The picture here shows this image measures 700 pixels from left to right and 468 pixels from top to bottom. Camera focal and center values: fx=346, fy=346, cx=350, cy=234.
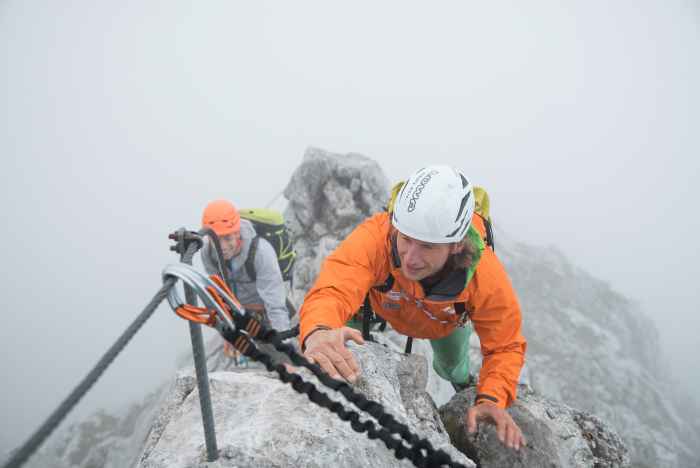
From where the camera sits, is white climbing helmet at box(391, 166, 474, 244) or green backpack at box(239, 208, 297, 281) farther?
green backpack at box(239, 208, 297, 281)

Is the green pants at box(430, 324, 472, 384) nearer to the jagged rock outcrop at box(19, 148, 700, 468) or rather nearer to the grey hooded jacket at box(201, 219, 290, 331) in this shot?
the jagged rock outcrop at box(19, 148, 700, 468)

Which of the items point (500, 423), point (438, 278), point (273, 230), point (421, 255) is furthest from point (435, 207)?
point (273, 230)

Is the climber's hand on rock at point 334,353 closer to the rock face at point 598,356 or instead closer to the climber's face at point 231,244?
the climber's face at point 231,244

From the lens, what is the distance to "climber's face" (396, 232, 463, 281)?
351 centimetres

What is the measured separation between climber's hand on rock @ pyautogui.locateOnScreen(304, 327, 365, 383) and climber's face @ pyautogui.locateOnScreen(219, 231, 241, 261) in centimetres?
366

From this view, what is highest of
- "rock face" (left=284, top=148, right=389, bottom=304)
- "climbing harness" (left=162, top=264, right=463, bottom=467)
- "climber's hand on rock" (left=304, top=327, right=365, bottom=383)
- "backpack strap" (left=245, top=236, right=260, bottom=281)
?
"climbing harness" (left=162, top=264, right=463, bottom=467)

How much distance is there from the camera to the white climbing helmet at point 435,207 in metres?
3.43

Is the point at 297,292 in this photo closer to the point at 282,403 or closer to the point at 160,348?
the point at 282,403

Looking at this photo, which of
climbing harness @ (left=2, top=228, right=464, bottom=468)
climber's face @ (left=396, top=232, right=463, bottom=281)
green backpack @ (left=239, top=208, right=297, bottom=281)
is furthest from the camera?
green backpack @ (left=239, top=208, right=297, bottom=281)

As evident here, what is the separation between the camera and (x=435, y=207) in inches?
135

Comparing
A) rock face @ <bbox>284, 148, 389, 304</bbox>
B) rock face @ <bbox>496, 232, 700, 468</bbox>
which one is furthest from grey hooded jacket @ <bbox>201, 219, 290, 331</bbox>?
rock face @ <bbox>496, 232, 700, 468</bbox>

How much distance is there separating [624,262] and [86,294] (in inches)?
11110

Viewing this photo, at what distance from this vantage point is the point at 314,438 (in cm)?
246

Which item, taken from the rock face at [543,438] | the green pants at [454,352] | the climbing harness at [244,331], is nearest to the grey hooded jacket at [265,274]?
the green pants at [454,352]
